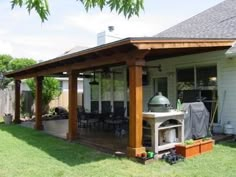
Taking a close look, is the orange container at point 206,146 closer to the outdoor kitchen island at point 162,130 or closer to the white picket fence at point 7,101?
the outdoor kitchen island at point 162,130

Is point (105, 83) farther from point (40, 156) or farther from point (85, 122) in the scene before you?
point (40, 156)

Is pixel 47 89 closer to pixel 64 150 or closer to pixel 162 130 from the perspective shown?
pixel 64 150

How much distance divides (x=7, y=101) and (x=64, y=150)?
1111cm

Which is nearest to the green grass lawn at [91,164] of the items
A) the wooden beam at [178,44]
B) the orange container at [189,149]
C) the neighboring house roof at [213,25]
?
the orange container at [189,149]

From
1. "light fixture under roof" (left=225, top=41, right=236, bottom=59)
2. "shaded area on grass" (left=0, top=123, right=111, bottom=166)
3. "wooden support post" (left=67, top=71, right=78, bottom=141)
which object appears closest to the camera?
"shaded area on grass" (left=0, top=123, right=111, bottom=166)

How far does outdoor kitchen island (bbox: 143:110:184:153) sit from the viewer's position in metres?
6.95

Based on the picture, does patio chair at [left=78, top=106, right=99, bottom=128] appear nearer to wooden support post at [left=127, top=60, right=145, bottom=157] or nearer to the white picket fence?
wooden support post at [left=127, top=60, right=145, bottom=157]

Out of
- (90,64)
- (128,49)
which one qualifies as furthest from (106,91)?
(128,49)

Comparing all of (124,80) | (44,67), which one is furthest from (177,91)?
(44,67)

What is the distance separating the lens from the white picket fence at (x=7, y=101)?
58.7 ft

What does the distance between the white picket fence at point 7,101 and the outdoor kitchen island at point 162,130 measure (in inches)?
482

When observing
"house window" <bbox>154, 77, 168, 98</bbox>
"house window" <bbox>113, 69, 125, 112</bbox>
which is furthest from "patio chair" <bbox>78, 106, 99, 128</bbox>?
"house window" <bbox>154, 77, 168, 98</bbox>

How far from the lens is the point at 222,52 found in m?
9.33

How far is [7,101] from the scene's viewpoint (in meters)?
18.0
